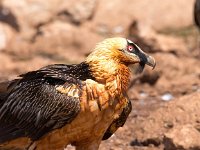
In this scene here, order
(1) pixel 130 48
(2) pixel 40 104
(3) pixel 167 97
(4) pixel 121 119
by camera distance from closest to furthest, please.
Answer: (2) pixel 40 104
(1) pixel 130 48
(4) pixel 121 119
(3) pixel 167 97

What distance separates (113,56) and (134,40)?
8.74 m

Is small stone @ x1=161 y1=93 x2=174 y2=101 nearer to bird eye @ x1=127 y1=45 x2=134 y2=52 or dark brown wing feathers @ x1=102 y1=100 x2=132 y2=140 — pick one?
dark brown wing feathers @ x1=102 y1=100 x2=132 y2=140

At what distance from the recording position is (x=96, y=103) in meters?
6.53

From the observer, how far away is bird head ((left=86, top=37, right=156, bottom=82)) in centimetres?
669

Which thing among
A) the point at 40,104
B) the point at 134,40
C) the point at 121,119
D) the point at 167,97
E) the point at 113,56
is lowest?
the point at 167,97

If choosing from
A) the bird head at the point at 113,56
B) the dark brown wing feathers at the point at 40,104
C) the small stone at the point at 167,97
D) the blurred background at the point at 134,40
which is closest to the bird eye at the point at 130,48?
the bird head at the point at 113,56

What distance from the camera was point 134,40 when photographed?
15.5 m

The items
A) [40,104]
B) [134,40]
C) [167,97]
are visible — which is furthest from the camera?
[134,40]

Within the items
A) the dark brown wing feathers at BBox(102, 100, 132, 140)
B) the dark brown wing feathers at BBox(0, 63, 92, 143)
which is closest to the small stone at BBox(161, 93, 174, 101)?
the dark brown wing feathers at BBox(102, 100, 132, 140)

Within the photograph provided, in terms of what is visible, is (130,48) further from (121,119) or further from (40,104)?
(40,104)

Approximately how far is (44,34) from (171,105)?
778 centimetres

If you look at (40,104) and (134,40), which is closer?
(40,104)

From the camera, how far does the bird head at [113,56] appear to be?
6688mm

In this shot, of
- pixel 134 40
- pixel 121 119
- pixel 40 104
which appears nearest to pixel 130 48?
pixel 121 119
